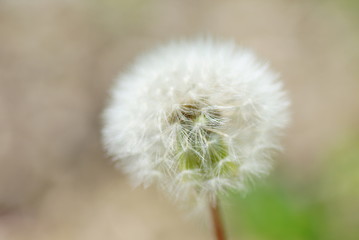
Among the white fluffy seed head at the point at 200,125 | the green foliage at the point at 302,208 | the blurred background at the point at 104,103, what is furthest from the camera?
the blurred background at the point at 104,103

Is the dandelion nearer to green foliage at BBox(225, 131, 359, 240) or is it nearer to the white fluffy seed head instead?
the white fluffy seed head

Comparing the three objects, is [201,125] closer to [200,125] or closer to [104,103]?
[200,125]

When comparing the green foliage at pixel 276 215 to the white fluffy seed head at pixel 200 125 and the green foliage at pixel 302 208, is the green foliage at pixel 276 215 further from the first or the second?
the white fluffy seed head at pixel 200 125

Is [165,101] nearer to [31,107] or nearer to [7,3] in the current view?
[31,107]

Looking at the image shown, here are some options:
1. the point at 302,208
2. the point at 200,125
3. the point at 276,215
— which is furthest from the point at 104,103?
the point at 200,125

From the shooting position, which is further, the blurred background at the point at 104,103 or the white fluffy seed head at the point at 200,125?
the blurred background at the point at 104,103

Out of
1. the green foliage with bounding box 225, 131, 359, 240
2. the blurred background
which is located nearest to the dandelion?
the blurred background

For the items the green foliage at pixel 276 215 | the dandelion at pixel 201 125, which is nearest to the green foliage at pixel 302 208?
the green foliage at pixel 276 215
